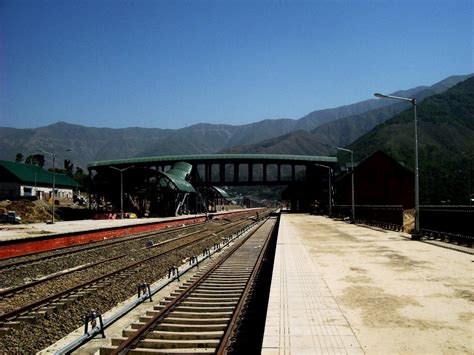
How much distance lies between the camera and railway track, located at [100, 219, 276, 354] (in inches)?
360

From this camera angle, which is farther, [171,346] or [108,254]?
[108,254]

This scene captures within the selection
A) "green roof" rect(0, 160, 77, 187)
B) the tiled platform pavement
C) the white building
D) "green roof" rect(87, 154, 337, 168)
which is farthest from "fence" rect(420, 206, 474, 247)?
"green roof" rect(0, 160, 77, 187)

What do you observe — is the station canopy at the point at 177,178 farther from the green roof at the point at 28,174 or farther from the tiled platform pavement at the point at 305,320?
the tiled platform pavement at the point at 305,320

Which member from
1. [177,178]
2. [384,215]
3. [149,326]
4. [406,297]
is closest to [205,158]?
[177,178]

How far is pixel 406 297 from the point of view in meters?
10.9

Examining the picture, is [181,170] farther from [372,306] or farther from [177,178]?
[372,306]

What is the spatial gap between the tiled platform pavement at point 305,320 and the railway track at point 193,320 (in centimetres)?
117

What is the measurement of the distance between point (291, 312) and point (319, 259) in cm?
932

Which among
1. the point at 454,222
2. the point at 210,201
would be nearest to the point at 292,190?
the point at 210,201

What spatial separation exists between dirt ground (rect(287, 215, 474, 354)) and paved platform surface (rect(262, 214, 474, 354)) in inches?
0.6

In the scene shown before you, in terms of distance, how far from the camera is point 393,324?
859 centimetres

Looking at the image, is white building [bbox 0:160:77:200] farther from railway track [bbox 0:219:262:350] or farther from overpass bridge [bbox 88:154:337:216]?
railway track [bbox 0:219:262:350]

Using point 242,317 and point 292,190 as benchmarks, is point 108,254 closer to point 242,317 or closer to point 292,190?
point 242,317

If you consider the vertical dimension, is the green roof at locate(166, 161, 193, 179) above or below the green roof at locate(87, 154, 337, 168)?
below
